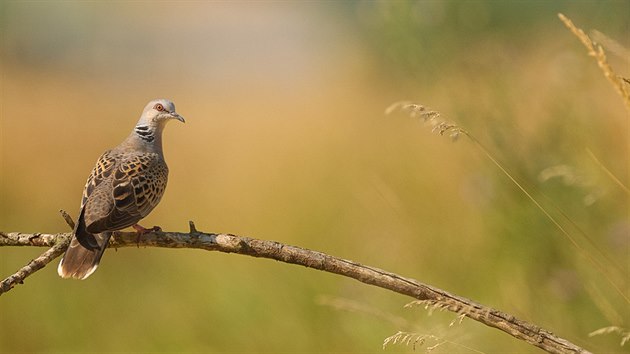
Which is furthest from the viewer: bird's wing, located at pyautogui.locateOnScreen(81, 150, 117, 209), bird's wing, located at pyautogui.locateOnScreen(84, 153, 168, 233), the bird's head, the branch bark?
the bird's head

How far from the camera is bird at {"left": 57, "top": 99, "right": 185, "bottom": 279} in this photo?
10.0 feet

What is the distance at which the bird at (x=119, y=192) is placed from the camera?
306 cm

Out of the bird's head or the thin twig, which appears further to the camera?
the bird's head

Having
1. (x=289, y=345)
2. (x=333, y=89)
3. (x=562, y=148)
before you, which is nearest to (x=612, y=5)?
(x=562, y=148)

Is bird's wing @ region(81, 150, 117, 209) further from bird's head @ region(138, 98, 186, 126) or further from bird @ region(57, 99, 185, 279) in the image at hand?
bird's head @ region(138, 98, 186, 126)

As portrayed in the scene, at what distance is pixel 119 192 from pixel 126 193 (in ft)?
0.09

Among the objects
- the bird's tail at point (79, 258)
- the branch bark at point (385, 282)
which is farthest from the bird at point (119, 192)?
the branch bark at point (385, 282)

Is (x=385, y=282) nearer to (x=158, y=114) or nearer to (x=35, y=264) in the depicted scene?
(x=35, y=264)

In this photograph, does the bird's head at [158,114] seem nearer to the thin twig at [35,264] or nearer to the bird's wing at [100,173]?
the bird's wing at [100,173]

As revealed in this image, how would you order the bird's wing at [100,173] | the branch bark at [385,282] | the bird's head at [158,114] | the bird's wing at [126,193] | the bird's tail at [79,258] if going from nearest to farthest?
the branch bark at [385,282] < the bird's tail at [79,258] < the bird's wing at [126,193] < the bird's wing at [100,173] < the bird's head at [158,114]

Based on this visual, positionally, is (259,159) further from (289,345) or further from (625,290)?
(625,290)

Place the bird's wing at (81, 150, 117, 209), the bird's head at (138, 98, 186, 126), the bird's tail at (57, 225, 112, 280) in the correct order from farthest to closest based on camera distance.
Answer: the bird's head at (138, 98, 186, 126) → the bird's wing at (81, 150, 117, 209) → the bird's tail at (57, 225, 112, 280)

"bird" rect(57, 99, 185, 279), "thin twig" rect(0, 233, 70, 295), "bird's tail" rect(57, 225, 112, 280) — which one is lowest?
"thin twig" rect(0, 233, 70, 295)

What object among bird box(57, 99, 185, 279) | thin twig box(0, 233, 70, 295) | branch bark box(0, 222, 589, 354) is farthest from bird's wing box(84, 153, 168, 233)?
branch bark box(0, 222, 589, 354)
